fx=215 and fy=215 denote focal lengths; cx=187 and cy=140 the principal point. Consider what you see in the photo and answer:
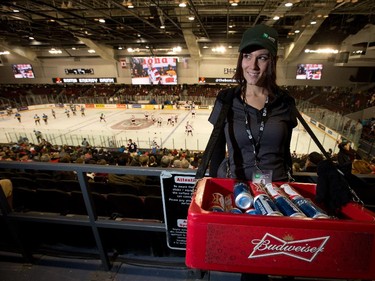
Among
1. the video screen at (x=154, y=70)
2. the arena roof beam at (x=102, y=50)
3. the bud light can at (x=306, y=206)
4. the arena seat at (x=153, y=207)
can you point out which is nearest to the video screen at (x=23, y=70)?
the arena roof beam at (x=102, y=50)

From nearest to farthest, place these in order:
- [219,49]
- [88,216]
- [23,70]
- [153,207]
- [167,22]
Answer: [88,216]
[153,207]
[167,22]
[219,49]
[23,70]

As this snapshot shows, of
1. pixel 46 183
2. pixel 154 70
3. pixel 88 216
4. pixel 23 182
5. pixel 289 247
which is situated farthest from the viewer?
pixel 154 70

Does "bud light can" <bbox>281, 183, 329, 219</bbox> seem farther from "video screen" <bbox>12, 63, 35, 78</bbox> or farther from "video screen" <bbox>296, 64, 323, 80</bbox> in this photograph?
"video screen" <bbox>12, 63, 35, 78</bbox>

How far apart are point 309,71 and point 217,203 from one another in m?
30.9

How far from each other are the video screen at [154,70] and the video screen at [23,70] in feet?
58.0

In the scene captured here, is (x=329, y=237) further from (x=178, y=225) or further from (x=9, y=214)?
(x=9, y=214)

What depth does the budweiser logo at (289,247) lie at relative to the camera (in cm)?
92

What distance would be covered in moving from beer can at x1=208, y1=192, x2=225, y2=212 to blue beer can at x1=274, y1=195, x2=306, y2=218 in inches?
11.2

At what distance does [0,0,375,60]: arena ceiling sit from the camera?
13930 mm

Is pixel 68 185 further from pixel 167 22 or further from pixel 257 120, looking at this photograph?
pixel 167 22

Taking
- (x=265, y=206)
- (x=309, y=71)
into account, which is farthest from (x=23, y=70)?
(x=265, y=206)

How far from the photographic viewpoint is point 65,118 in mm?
24672

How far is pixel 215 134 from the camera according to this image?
1294mm

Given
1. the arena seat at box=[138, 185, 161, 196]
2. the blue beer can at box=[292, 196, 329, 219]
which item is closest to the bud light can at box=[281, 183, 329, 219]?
the blue beer can at box=[292, 196, 329, 219]
